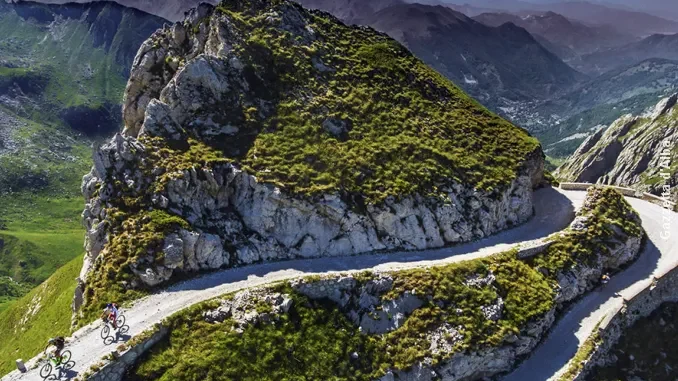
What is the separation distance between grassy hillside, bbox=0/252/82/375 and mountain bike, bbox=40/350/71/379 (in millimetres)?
17570

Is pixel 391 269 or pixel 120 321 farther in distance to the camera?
pixel 391 269

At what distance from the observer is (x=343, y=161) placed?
2479 inches

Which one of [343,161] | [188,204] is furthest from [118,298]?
[343,161]

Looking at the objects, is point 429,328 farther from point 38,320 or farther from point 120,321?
point 38,320

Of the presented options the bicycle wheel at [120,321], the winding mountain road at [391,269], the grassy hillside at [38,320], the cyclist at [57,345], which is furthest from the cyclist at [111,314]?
the grassy hillside at [38,320]

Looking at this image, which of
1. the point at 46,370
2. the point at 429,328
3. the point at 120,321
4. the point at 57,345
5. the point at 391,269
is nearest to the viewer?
the point at 46,370

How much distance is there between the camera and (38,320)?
73.2 m

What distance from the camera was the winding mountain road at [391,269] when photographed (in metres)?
41.6

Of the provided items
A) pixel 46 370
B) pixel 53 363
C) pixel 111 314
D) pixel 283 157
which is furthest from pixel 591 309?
pixel 46 370

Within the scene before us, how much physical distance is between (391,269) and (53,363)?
3392 centimetres

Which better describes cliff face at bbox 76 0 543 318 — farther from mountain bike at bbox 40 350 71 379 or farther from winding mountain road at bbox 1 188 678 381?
mountain bike at bbox 40 350 71 379

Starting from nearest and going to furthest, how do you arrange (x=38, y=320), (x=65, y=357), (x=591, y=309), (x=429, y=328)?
(x=65, y=357), (x=429, y=328), (x=591, y=309), (x=38, y=320)

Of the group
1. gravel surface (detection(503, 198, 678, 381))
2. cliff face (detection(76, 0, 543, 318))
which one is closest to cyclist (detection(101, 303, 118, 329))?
cliff face (detection(76, 0, 543, 318))

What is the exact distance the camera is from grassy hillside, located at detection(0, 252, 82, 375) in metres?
61.7
